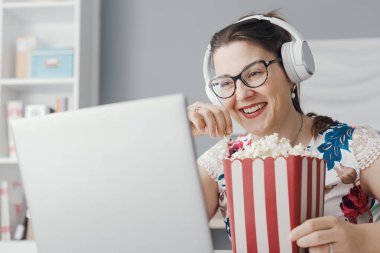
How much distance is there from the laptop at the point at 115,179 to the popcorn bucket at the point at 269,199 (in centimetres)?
21

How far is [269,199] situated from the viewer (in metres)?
0.81

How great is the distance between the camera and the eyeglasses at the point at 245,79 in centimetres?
127

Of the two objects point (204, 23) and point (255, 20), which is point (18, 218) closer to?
point (204, 23)

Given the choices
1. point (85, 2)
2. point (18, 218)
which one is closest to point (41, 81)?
point (85, 2)

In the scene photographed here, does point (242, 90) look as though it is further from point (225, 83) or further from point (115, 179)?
point (115, 179)

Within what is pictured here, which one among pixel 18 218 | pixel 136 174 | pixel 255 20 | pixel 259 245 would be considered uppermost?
pixel 255 20

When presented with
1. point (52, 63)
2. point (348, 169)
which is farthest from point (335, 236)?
point (52, 63)

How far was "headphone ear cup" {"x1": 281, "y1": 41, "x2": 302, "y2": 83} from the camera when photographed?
130 cm

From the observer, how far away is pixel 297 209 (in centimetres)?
80

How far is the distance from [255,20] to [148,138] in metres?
0.83

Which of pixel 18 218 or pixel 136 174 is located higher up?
pixel 136 174

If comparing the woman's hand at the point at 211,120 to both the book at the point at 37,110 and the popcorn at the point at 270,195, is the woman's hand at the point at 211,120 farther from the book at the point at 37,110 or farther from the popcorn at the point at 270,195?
the book at the point at 37,110

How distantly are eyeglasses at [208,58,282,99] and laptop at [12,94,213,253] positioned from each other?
66 cm

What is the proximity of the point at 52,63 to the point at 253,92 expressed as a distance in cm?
195
